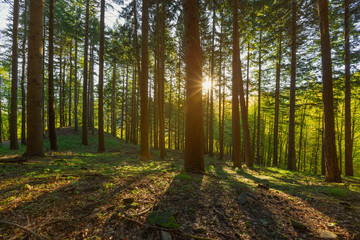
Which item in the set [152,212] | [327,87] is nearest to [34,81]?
[152,212]

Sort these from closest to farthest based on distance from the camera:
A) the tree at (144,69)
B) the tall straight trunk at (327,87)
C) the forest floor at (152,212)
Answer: the forest floor at (152,212) → the tall straight trunk at (327,87) → the tree at (144,69)

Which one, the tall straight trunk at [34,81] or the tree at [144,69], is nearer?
the tall straight trunk at [34,81]

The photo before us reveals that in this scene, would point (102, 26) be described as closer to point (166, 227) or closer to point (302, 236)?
point (166, 227)

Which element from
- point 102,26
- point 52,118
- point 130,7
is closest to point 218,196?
point 52,118

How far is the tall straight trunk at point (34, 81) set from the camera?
20.7ft

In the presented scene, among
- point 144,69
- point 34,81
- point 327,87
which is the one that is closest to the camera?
point 34,81

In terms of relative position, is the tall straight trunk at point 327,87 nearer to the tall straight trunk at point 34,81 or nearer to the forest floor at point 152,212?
the forest floor at point 152,212

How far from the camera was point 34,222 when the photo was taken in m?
2.06

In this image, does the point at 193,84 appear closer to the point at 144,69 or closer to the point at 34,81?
the point at 144,69

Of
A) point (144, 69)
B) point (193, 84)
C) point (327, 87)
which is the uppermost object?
point (144, 69)

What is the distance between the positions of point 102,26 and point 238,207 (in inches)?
560

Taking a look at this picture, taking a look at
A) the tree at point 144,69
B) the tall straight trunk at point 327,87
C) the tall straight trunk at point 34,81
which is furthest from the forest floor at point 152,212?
the tree at point 144,69

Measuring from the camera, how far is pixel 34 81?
6391mm

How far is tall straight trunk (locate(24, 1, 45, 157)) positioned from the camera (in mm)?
6324
